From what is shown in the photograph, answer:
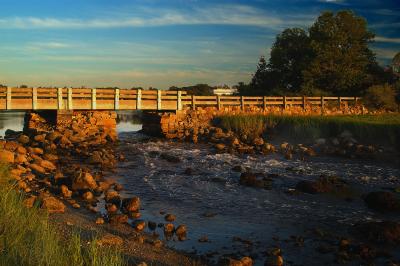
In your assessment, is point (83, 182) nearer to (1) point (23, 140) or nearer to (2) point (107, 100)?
(1) point (23, 140)

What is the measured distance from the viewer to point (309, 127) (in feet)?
92.6

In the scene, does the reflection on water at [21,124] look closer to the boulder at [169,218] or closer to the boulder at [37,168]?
the boulder at [37,168]

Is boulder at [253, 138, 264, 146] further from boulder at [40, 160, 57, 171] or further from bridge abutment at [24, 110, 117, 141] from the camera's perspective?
boulder at [40, 160, 57, 171]

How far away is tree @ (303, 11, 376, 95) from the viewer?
46562 mm

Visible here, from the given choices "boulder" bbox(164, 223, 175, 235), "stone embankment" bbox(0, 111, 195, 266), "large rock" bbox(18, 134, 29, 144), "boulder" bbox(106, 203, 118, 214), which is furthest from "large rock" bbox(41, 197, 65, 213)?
"large rock" bbox(18, 134, 29, 144)

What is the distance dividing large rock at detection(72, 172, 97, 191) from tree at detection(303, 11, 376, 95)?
33.8m

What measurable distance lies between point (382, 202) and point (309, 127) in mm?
15031

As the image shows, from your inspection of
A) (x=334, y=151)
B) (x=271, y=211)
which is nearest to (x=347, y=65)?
(x=334, y=151)

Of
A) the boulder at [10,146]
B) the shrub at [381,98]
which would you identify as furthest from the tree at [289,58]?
the boulder at [10,146]

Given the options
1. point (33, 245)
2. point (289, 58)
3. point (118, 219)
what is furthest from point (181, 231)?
point (289, 58)

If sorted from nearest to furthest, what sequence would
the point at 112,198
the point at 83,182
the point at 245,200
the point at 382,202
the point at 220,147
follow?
1. the point at 112,198
2. the point at 382,202
3. the point at 245,200
4. the point at 83,182
5. the point at 220,147

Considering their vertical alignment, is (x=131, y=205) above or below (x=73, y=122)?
below

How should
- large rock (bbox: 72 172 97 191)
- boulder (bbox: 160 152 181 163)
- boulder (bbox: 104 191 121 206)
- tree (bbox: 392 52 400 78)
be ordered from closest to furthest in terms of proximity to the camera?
boulder (bbox: 104 191 121 206), large rock (bbox: 72 172 97 191), boulder (bbox: 160 152 181 163), tree (bbox: 392 52 400 78)

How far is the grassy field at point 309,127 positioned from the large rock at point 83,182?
15257 mm
